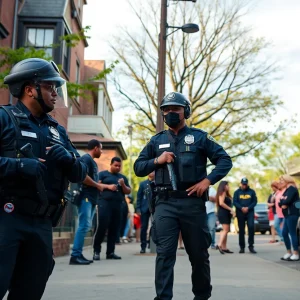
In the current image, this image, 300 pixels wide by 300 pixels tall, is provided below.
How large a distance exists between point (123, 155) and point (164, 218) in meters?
27.3

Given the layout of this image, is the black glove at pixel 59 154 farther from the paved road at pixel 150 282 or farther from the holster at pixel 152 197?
the paved road at pixel 150 282

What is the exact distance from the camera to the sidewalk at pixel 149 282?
227 inches

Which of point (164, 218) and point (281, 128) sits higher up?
point (281, 128)

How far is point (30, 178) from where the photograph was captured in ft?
9.73

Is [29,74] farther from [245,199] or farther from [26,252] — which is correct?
[245,199]

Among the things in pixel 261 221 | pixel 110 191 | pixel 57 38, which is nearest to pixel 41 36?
pixel 57 38

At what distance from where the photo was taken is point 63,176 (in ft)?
10.8

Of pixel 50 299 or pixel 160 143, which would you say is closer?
pixel 160 143

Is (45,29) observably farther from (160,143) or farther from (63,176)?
(63,176)

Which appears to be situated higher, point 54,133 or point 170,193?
point 54,133

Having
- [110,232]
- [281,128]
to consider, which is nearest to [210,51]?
[281,128]

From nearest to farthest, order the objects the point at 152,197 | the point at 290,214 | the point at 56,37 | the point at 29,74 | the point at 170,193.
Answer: the point at 29,74 < the point at 170,193 < the point at 152,197 < the point at 290,214 < the point at 56,37

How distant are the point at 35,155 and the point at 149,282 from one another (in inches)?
159

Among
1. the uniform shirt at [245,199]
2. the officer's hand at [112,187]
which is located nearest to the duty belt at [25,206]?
the officer's hand at [112,187]
